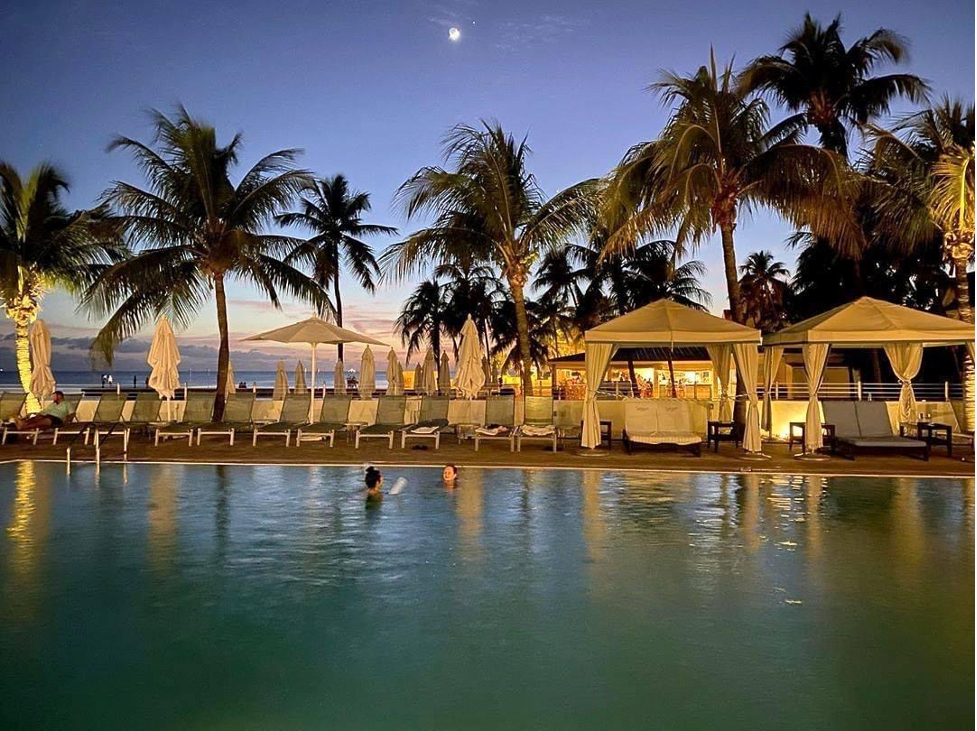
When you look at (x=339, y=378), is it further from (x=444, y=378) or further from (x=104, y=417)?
(x=104, y=417)

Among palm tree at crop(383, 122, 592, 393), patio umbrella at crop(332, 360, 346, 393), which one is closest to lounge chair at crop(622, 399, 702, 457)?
palm tree at crop(383, 122, 592, 393)

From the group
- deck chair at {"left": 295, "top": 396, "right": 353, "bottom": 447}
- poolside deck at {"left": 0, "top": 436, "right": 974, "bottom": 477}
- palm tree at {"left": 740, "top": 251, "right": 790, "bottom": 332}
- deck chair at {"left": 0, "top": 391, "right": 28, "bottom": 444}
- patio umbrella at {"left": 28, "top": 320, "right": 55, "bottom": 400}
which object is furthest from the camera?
palm tree at {"left": 740, "top": 251, "right": 790, "bottom": 332}

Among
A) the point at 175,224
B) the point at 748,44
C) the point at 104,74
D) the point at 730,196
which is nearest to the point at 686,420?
the point at 730,196

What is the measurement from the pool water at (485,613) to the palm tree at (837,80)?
13932 millimetres

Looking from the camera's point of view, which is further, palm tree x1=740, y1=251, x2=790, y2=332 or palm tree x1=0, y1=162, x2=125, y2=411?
palm tree x1=740, y1=251, x2=790, y2=332

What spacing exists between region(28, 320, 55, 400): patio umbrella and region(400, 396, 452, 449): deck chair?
26.4ft

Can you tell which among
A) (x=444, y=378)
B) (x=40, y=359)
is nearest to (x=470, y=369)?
(x=444, y=378)

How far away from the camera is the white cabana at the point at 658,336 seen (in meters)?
13.0

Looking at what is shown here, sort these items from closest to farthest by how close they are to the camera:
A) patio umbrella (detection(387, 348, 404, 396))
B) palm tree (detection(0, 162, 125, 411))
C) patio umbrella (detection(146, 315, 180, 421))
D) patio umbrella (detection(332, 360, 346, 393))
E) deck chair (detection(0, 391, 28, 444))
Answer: patio umbrella (detection(146, 315, 180, 421)) → deck chair (detection(0, 391, 28, 444)) → palm tree (detection(0, 162, 125, 411)) → patio umbrella (detection(387, 348, 404, 396)) → patio umbrella (detection(332, 360, 346, 393))

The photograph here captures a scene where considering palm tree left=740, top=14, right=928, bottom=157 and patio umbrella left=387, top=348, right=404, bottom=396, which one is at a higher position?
palm tree left=740, top=14, right=928, bottom=157

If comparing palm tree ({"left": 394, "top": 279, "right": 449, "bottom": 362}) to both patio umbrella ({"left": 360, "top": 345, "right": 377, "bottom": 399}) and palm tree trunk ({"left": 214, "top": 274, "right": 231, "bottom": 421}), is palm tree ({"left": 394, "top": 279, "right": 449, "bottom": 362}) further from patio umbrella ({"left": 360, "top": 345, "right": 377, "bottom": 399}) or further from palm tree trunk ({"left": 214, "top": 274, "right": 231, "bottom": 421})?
palm tree trunk ({"left": 214, "top": 274, "right": 231, "bottom": 421})

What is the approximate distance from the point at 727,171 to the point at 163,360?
481 inches

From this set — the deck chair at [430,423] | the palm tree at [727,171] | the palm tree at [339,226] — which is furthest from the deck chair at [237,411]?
the palm tree at [339,226]

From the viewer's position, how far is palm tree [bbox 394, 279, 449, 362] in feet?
107
